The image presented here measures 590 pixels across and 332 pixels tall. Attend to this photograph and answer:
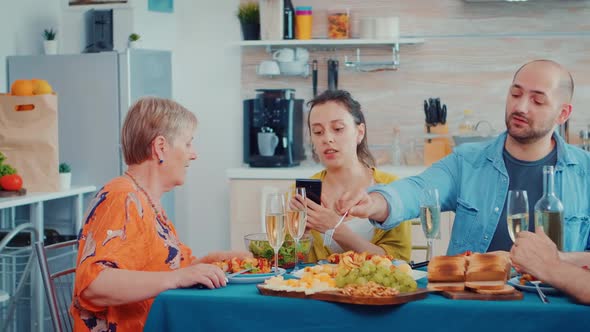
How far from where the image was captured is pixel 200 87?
557 cm

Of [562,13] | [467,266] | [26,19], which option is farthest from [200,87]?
[467,266]

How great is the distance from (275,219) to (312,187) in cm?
43

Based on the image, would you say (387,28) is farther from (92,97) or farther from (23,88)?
(23,88)

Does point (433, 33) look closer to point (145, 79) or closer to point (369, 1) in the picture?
point (369, 1)

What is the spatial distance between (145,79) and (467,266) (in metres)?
3.42

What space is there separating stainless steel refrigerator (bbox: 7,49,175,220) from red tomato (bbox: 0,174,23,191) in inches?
30.2

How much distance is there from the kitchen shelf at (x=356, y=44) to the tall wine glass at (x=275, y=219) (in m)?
3.09

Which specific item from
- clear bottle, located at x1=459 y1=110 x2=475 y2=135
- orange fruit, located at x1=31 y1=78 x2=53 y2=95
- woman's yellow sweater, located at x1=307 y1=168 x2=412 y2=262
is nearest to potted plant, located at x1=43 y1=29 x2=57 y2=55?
orange fruit, located at x1=31 y1=78 x2=53 y2=95

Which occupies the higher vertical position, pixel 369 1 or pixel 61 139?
pixel 369 1

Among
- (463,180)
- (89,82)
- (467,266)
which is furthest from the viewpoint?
(89,82)

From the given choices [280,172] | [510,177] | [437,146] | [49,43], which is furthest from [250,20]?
[510,177]

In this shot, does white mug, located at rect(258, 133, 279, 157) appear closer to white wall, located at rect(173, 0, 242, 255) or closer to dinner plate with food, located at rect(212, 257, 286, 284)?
white wall, located at rect(173, 0, 242, 255)

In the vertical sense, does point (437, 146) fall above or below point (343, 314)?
above

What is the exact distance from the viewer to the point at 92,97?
195 inches
